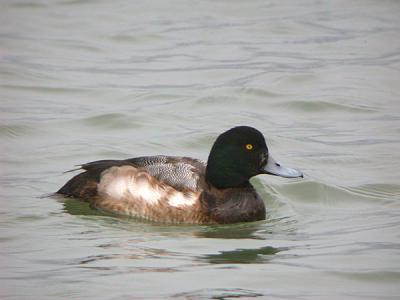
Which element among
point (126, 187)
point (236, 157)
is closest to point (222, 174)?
point (236, 157)

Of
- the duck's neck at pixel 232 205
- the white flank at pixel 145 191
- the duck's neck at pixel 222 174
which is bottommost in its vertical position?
the duck's neck at pixel 232 205

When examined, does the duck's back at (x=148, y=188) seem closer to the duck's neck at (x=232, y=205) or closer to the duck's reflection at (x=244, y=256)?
the duck's neck at (x=232, y=205)

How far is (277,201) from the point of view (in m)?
11.1

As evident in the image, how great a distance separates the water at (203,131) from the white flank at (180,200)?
224 millimetres

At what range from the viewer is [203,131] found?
44.4 ft

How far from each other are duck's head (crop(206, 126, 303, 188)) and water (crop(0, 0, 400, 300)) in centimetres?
48

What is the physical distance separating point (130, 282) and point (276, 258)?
136 cm

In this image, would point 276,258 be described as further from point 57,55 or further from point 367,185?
point 57,55

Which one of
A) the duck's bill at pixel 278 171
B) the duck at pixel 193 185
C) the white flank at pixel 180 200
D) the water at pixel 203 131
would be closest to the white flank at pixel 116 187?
the duck at pixel 193 185

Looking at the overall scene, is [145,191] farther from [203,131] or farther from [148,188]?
[203,131]

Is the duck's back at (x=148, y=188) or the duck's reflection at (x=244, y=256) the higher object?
the duck's back at (x=148, y=188)

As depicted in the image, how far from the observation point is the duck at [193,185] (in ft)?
32.4

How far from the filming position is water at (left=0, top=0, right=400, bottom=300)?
8.37m

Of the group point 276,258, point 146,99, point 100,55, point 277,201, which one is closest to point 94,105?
point 146,99
